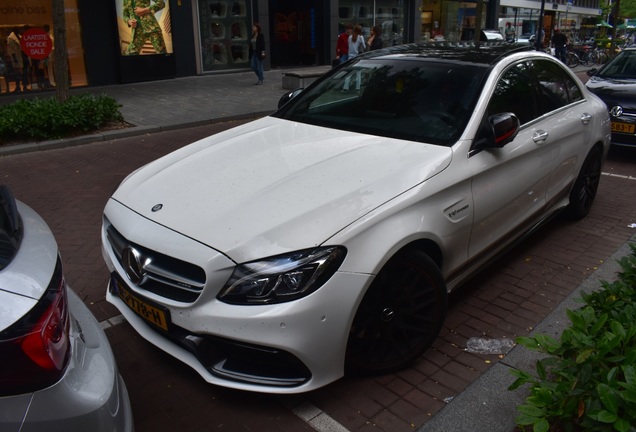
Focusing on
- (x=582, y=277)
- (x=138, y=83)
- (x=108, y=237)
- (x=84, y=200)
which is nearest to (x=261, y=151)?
(x=108, y=237)

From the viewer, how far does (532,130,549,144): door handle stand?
167 inches

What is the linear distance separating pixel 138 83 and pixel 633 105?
12643 millimetres

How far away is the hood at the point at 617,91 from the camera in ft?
26.5

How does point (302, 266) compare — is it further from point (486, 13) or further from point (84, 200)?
point (486, 13)

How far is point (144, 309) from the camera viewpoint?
2922 mm

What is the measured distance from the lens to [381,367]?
10.2 feet

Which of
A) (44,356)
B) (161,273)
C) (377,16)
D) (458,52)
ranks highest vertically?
(377,16)

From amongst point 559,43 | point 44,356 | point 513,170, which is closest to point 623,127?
point 513,170

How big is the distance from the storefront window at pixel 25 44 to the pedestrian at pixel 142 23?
1567mm

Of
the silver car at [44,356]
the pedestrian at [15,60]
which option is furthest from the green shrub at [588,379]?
the pedestrian at [15,60]

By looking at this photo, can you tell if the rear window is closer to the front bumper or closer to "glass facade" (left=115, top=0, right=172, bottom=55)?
the front bumper

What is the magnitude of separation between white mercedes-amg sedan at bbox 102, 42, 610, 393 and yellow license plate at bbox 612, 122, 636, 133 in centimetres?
426

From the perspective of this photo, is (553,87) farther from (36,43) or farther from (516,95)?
(36,43)

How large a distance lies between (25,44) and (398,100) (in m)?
13.0
